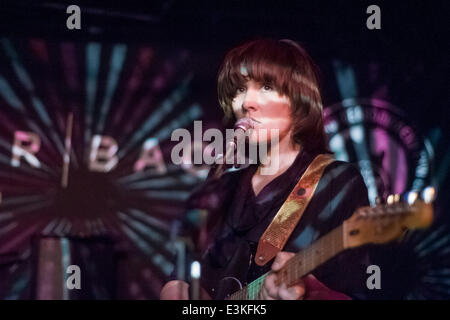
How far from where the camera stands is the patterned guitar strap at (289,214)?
6.78 feet

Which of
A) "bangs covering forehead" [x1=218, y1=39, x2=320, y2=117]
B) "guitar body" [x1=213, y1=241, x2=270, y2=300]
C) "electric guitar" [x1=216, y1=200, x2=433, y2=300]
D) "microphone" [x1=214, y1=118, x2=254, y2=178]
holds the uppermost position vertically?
"bangs covering forehead" [x1=218, y1=39, x2=320, y2=117]

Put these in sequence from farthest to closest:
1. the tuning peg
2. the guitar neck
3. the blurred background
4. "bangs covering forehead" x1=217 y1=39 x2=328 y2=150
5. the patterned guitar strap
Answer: the blurred background < "bangs covering forehead" x1=217 y1=39 x2=328 y2=150 < the patterned guitar strap < the guitar neck < the tuning peg

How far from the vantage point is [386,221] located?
1484 mm

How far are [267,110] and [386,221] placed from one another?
853 mm

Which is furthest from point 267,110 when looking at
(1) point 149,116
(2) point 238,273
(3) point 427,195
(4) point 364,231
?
(1) point 149,116

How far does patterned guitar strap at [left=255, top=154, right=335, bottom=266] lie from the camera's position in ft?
6.78

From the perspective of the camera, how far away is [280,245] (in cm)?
205

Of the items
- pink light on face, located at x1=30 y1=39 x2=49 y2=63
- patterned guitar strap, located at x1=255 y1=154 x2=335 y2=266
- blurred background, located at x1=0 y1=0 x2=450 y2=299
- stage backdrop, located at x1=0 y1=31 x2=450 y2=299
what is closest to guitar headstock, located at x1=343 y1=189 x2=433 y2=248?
patterned guitar strap, located at x1=255 y1=154 x2=335 y2=266

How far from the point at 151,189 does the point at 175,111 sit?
23.3 inches

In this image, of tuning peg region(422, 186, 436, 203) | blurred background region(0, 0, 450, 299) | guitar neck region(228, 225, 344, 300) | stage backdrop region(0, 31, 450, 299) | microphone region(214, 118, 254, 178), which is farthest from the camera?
stage backdrop region(0, 31, 450, 299)

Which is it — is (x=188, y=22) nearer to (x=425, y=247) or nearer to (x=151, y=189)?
(x=151, y=189)

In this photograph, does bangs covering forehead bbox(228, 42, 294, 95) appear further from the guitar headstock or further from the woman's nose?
the guitar headstock

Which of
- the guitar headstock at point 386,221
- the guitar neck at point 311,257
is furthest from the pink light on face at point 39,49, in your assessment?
the guitar headstock at point 386,221
